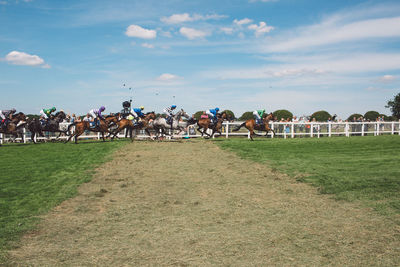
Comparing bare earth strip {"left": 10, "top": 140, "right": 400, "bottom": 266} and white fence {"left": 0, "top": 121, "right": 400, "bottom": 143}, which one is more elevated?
white fence {"left": 0, "top": 121, "right": 400, "bottom": 143}

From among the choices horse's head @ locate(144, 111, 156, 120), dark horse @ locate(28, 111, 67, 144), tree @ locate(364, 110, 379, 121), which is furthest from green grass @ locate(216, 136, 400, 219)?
tree @ locate(364, 110, 379, 121)

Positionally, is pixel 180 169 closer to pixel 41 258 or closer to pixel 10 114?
pixel 41 258

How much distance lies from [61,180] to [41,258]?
5.63 metres

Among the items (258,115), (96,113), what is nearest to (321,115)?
(258,115)

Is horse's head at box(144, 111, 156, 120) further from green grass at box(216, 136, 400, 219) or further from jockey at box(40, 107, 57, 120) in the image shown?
green grass at box(216, 136, 400, 219)

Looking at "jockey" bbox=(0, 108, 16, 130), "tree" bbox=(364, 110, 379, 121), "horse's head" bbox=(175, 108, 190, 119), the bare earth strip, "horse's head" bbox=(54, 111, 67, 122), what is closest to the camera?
the bare earth strip

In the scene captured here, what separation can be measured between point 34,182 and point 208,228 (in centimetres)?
628

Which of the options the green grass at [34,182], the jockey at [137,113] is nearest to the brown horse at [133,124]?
the jockey at [137,113]

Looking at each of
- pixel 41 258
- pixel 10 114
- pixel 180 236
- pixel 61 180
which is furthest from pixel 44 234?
pixel 10 114

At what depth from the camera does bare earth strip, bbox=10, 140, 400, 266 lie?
446cm

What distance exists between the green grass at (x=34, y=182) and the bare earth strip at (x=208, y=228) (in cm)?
36

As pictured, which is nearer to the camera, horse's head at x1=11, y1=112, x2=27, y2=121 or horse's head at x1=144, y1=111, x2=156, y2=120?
horse's head at x1=11, y1=112, x2=27, y2=121

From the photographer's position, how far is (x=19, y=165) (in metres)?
12.1

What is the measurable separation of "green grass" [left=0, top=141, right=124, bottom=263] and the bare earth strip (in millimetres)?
360
